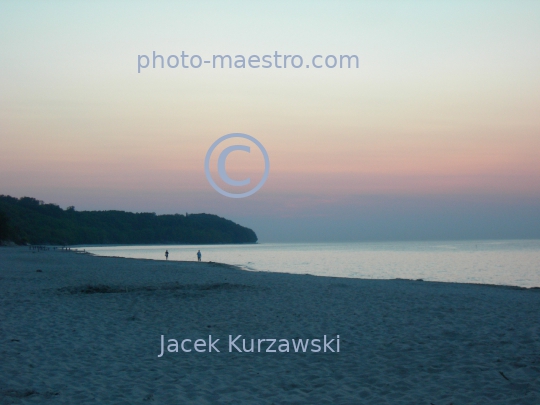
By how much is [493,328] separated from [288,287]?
9.81 meters

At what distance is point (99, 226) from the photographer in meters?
164

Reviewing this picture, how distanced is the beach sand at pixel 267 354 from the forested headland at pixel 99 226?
114638 millimetres

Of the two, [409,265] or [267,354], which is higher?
[267,354]

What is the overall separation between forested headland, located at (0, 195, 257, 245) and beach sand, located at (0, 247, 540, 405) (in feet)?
376

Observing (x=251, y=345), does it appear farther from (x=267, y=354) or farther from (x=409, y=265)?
(x=409, y=265)

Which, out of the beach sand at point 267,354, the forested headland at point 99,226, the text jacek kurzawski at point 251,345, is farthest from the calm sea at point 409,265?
the forested headland at point 99,226

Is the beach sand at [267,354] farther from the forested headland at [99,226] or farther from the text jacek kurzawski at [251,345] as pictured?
the forested headland at [99,226]

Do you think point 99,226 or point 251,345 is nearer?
point 251,345

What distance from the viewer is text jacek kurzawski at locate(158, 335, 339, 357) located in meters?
8.30

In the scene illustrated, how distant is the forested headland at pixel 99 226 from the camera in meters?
124

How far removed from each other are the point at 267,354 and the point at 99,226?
6548 inches

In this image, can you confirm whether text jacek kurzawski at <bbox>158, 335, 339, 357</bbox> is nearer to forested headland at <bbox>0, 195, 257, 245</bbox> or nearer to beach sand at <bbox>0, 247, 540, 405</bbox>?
beach sand at <bbox>0, 247, 540, 405</bbox>

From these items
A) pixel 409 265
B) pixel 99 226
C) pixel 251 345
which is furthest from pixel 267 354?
pixel 99 226

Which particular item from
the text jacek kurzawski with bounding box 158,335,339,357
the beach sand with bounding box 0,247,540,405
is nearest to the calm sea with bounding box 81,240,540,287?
the beach sand with bounding box 0,247,540,405
